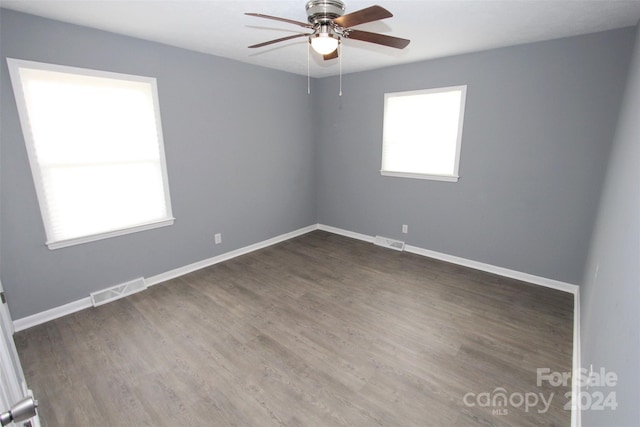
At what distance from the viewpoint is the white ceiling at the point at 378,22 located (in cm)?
206

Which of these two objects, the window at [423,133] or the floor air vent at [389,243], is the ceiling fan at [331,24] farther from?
the floor air vent at [389,243]

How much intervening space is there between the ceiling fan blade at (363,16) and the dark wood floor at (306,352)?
2220mm

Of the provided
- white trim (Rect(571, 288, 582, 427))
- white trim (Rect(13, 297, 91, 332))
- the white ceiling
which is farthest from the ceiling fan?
white trim (Rect(13, 297, 91, 332))

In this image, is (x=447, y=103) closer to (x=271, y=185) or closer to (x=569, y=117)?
(x=569, y=117)

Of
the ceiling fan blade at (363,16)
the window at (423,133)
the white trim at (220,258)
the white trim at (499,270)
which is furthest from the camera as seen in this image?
the window at (423,133)

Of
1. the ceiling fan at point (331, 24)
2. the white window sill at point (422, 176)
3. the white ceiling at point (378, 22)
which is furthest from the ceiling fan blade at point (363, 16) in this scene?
the white window sill at point (422, 176)

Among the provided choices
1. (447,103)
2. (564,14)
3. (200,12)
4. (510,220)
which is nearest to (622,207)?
(564,14)

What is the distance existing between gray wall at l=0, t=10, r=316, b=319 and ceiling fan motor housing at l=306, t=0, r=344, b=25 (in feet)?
6.88

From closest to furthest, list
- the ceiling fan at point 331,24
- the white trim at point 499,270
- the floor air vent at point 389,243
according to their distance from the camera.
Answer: the ceiling fan at point 331,24
the white trim at point 499,270
the floor air vent at point 389,243

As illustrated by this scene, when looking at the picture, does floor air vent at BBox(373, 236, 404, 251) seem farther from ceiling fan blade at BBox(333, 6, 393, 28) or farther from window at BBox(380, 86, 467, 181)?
ceiling fan blade at BBox(333, 6, 393, 28)

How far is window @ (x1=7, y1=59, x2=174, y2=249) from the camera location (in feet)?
7.81

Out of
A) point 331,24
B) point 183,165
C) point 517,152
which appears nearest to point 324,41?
point 331,24

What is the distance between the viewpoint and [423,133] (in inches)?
150

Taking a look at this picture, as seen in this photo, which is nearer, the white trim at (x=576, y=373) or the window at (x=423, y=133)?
the white trim at (x=576, y=373)
